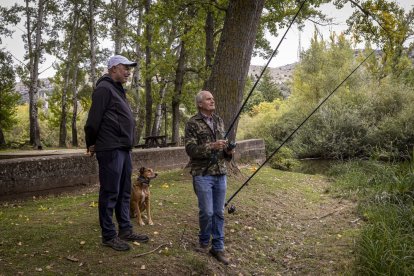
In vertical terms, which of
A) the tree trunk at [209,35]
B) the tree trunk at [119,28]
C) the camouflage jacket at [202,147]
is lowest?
the camouflage jacket at [202,147]

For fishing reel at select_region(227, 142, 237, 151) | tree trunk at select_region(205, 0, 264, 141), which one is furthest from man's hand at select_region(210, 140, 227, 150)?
tree trunk at select_region(205, 0, 264, 141)

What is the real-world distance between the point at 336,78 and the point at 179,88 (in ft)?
46.0

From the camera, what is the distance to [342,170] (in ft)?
46.1

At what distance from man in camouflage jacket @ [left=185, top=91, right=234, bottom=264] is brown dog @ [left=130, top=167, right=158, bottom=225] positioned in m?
0.86

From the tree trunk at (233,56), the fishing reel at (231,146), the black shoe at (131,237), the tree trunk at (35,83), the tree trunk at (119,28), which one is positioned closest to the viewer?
the fishing reel at (231,146)

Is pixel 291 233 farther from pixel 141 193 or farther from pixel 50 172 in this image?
pixel 50 172

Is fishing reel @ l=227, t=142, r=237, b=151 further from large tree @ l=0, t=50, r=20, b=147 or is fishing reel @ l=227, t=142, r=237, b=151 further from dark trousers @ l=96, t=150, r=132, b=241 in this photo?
large tree @ l=0, t=50, r=20, b=147

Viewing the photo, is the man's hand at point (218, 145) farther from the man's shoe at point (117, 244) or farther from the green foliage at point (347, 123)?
the green foliage at point (347, 123)

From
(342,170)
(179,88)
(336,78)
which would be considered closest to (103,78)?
(342,170)

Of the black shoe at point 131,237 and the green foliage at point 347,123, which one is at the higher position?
the green foliage at point 347,123

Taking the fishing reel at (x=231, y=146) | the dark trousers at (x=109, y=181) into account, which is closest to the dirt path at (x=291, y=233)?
the fishing reel at (x=231, y=146)

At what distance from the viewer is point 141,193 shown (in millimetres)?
5426

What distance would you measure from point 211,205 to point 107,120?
1.68 meters

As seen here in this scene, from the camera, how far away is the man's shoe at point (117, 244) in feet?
14.9
